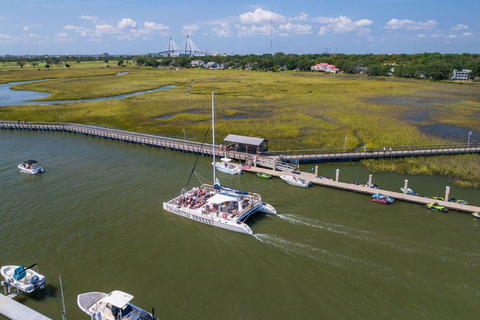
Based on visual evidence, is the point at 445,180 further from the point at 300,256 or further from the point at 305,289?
the point at 305,289

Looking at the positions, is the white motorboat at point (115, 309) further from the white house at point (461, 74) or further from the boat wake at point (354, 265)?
the white house at point (461, 74)

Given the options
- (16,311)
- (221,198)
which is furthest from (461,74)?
(16,311)

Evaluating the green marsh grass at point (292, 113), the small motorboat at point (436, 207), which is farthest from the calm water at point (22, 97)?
the small motorboat at point (436, 207)

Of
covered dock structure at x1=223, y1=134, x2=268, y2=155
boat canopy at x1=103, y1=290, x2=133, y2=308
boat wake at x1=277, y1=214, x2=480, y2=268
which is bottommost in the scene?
boat wake at x1=277, y1=214, x2=480, y2=268

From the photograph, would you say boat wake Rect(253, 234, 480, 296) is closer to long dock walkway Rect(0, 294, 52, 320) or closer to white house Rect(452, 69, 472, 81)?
long dock walkway Rect(0, 294, 52, 320)

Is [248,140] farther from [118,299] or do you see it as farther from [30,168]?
[118,299]

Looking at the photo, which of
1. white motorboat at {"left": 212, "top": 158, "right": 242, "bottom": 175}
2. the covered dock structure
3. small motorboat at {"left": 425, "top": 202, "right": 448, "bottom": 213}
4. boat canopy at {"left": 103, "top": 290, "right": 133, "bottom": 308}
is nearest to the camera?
boat canopy at {"left": 103, "top": 290, "right": 133, "bottom": 308}

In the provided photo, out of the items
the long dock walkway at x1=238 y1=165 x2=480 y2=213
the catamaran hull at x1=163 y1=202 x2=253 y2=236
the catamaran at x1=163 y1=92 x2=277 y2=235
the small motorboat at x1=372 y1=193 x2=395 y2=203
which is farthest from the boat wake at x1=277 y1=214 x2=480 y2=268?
the long dock walkway at x1=238 y1=165 x2=480 y2=213
